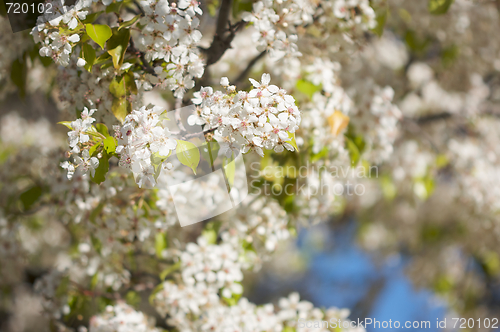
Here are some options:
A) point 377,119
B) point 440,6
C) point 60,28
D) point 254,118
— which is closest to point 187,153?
point 254,118

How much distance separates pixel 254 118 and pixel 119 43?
2.30 feet

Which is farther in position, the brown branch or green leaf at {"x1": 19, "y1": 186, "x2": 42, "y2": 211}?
green leaf at {"x1": 19, "y1": 186, "x2": 42, "y2": 211}

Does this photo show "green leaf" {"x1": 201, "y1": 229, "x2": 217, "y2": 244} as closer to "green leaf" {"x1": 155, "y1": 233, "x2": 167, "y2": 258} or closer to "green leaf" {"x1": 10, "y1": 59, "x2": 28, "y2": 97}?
"green leaf" {"x1": 155, "y1": 233, "x2": 167, "y2": 258}

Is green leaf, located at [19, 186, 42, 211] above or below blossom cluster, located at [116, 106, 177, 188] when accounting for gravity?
below

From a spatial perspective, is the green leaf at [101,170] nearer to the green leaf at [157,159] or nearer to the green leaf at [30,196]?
the green leaf at [157,159]

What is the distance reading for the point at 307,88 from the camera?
2117 millimetres

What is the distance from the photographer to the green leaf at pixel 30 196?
217 cm

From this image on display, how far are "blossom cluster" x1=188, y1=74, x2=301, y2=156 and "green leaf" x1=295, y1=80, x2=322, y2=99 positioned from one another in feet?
2.99

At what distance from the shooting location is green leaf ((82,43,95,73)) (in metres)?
1.40

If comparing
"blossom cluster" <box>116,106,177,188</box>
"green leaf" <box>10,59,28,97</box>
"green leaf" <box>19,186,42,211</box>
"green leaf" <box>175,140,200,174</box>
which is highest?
"blossom cluster" <box>116,106,177,188</box>

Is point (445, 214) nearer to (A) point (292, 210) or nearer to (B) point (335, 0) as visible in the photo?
(A) point (292, 210)

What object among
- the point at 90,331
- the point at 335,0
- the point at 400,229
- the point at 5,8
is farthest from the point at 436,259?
the point at 5,8

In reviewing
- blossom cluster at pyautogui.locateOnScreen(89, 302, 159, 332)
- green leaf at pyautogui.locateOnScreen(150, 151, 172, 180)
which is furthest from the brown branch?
blossom cluster at pyautogui.locateOnScreen(89, 302, 159, 332)

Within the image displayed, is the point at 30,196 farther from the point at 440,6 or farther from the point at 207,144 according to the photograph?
the point at 440,6
